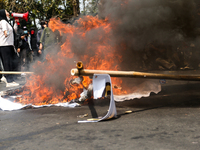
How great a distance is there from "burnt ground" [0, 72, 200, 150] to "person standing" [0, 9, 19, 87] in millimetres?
3959

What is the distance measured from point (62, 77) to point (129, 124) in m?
2.69

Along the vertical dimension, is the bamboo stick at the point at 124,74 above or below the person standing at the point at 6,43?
below

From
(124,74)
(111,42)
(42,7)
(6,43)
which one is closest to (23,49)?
(6,43)

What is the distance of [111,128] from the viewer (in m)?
3.36

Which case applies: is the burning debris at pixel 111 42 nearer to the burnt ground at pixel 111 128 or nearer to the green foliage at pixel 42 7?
the burnt ground at pixel 111 128

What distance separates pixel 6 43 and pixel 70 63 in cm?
378

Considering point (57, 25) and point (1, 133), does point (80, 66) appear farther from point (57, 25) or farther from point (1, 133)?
point (57, 25)

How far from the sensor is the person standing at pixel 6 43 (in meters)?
8.42

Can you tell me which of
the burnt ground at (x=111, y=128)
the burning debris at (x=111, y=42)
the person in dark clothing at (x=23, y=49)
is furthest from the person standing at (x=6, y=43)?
the burnt ground at (x=111, y=128)

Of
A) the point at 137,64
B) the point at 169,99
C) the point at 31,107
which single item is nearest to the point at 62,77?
the point at 31,107

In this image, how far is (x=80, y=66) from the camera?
12.3ft

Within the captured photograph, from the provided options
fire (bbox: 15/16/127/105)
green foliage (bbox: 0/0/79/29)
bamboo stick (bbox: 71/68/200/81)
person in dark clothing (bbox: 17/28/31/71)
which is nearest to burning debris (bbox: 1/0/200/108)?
fire (bbox: 15/16/127/105)

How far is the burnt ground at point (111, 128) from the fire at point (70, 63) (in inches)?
30.1

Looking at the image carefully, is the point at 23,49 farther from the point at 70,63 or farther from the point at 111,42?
the point at 111,42
